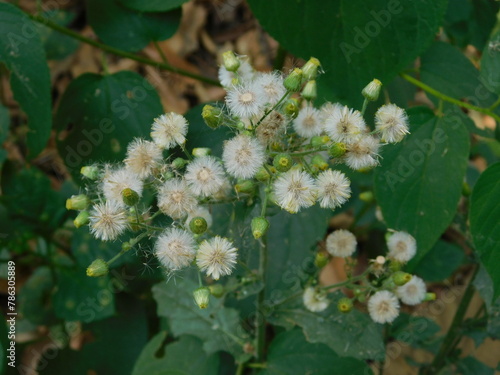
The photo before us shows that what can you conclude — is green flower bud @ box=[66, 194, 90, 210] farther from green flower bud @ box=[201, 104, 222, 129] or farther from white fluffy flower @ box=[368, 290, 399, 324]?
white fluffy flower @ box=[368, 290, 399, 324]

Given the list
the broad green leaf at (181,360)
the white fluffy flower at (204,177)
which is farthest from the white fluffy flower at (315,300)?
the white fluffy flower at (204,177)

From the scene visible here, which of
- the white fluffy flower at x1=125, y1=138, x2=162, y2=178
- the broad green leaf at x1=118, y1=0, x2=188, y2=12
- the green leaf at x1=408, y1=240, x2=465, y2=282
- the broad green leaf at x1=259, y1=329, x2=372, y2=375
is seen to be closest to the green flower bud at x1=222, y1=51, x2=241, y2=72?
the white fluffy flower at x1=125, y1=138, x2=162, y2=178

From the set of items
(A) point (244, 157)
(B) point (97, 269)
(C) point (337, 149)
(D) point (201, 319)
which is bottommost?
(D) point (201, 319)

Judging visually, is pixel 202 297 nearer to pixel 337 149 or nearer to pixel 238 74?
pixel 337 149

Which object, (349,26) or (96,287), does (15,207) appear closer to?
(96,287)

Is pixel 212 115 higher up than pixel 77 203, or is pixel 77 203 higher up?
pixel 212 115

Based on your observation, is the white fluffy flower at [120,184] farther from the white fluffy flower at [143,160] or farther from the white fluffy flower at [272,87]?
the white fluffy flower at [272,87]

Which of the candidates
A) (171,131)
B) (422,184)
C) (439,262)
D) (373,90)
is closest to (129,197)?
(171,131)

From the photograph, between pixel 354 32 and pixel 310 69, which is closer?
pixel 310 69
